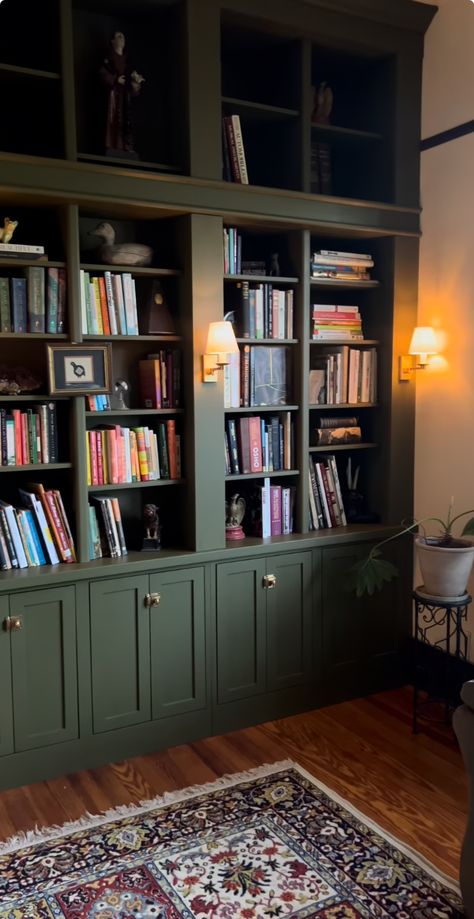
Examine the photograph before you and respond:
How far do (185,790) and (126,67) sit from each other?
2.92 metres

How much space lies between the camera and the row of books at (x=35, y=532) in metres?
3.03

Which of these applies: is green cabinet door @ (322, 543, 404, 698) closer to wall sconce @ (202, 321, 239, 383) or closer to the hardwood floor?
the hardwood floor

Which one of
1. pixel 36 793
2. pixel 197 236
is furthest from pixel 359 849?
pixel 197 236

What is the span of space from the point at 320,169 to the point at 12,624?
249 centimetres

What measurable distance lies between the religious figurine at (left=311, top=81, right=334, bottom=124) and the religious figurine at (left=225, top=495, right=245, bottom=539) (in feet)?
5.93

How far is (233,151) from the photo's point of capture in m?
3.37

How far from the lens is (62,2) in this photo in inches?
113

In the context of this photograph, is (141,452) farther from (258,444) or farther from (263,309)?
(263,309)

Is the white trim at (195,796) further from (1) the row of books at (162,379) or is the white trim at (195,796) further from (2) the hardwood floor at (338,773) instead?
(1) the row of books at (162,379)

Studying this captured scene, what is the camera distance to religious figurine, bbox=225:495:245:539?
3.57 m

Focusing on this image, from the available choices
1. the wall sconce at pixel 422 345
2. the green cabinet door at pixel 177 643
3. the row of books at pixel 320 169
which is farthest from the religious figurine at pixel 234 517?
the row of books at pixel 320 169

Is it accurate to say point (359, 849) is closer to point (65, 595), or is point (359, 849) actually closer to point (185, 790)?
point (185, 790)

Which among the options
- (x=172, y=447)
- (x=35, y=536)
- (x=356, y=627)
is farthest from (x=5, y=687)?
(x=356, y=627)

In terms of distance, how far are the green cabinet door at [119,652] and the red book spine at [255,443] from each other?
747 millimetres
